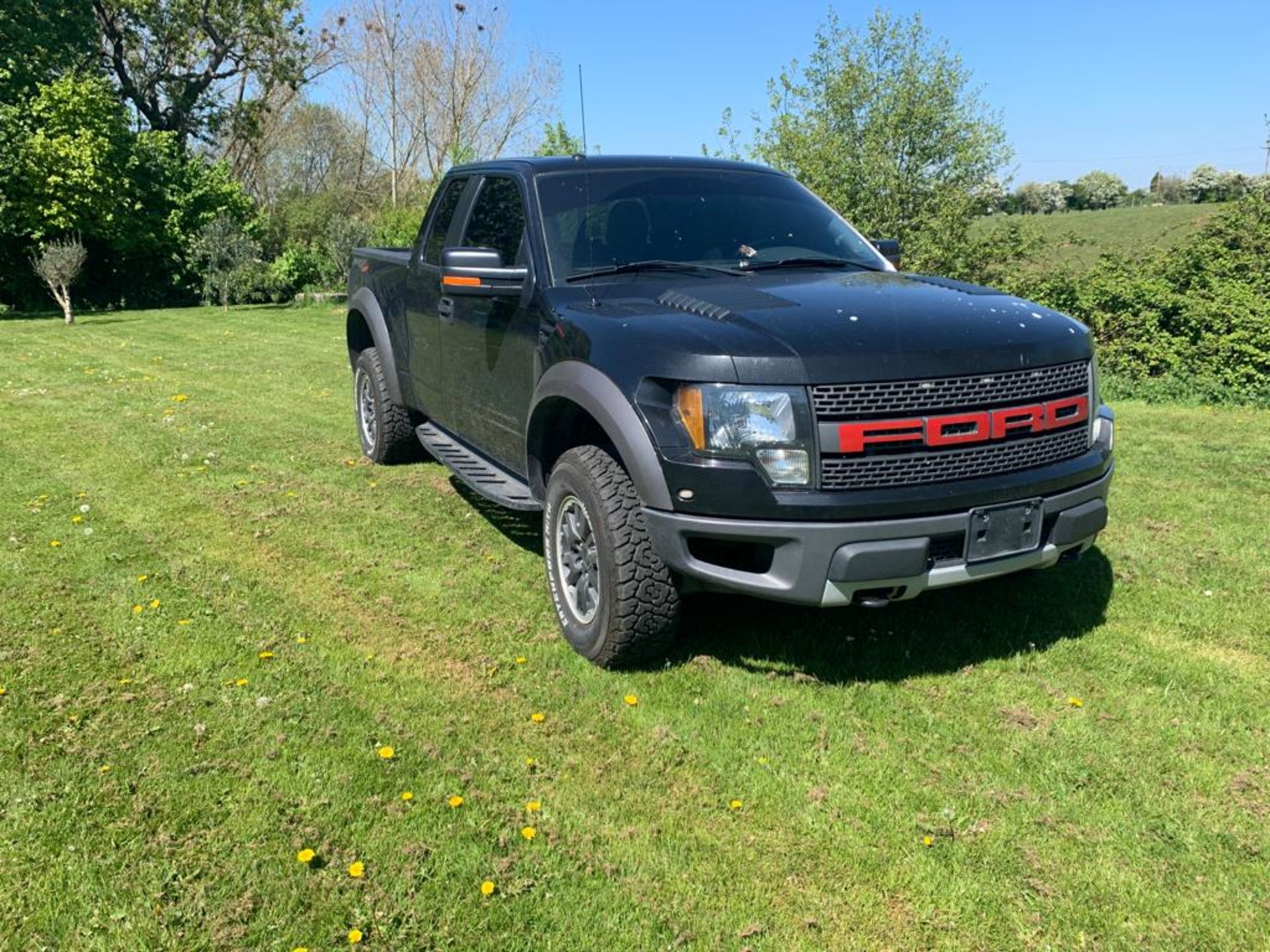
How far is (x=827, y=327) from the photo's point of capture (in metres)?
3.14

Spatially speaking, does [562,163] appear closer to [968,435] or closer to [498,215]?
[498,215]

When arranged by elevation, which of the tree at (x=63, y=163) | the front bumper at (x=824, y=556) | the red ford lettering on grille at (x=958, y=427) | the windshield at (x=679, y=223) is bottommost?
the front bumper at (x=824, y=556)

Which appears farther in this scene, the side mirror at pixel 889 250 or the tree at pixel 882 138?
the tree at pixel 882 138

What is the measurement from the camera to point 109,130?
2380cm

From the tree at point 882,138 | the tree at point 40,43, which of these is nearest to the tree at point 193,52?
the tree at point 40,43

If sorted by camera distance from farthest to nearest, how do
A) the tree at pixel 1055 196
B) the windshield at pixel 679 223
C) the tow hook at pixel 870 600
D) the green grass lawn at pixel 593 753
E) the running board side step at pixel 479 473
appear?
the tree at pixel 1055 196, the running board side step at pixel 479 473, the windshield at pixel 679 223, the tow hook at pixel 870 600, the green grass lawn at pixel 593 753

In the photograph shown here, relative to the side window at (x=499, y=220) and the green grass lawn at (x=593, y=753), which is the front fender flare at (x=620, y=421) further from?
the side window at (x=499, y=220)

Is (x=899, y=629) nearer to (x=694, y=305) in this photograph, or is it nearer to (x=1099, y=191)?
(x=694, y=305)

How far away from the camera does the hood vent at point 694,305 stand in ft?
10.8

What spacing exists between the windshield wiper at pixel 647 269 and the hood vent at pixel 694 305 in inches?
14.7

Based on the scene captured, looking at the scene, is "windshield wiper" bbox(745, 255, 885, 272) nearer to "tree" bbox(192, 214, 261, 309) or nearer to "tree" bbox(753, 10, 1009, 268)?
"tree" bbox(753, 10, 1009, 268)

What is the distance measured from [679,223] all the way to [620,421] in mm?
1390

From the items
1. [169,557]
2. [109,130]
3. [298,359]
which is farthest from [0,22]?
[169,557]

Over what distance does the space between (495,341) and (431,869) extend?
99.1 inches
